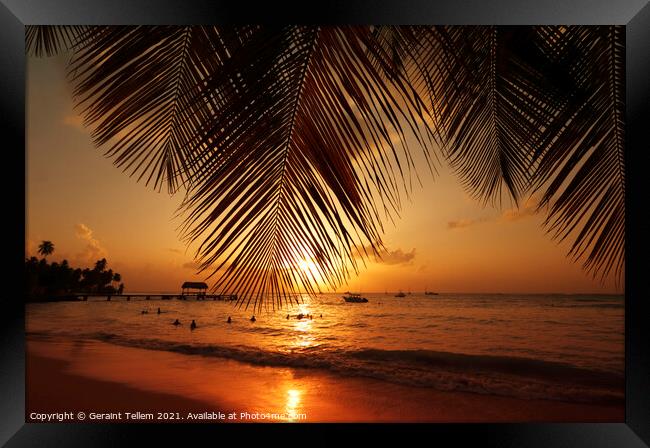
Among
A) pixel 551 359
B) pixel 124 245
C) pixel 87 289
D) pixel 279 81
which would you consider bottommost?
pixel 551 359

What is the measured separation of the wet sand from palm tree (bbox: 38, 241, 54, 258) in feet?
1.28

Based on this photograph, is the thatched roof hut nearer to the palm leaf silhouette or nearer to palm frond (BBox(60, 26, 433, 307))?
palm frond (BBox(60, 26, 433, 307))

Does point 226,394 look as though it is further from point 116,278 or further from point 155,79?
point 155,79

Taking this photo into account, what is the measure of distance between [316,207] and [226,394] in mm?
1601

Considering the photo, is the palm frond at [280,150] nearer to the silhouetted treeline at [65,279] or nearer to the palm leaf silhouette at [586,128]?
the palm leaf silhouette at [586,128]

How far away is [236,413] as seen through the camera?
252 centimetres

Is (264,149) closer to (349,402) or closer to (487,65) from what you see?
(487,65)

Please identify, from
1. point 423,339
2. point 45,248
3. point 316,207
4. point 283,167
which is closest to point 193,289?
point 45,248

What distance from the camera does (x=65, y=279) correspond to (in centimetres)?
219

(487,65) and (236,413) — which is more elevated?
(487,65)

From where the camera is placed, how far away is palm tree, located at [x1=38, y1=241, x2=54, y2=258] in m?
1.95

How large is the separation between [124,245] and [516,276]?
194 centimetres

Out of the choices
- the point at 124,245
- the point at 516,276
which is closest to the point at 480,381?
the point at 516,276
